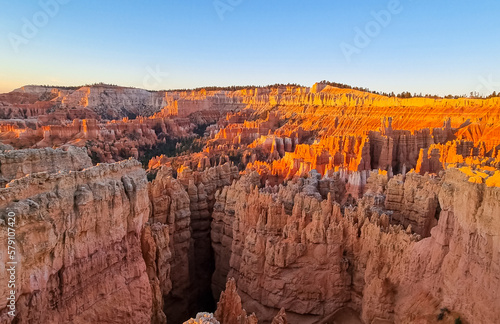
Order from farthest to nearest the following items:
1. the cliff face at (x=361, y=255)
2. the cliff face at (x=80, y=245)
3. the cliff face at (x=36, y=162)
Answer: the cliff face at (x=36, y=162) → the cliff face at (x=361, y=255) → the cliff face at (x=80, y=245)

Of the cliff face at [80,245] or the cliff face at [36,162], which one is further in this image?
the cliff face at [36,162]

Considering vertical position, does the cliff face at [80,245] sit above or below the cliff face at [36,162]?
below

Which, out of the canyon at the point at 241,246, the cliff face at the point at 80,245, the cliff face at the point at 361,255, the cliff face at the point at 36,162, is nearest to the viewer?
the cliff face at the point at 80,245

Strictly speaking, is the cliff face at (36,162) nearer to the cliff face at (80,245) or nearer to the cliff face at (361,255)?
the cliff face at (80,245)

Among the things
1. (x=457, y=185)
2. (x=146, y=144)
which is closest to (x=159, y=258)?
(x=457, y=185)

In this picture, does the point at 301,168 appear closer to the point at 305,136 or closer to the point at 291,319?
the point at 291,319

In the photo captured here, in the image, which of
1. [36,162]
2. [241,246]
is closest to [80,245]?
[36,162]

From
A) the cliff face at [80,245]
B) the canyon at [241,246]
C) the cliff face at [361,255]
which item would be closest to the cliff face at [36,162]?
the canyon at [241,246]

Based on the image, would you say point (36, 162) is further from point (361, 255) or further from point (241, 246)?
point (361, 255)
